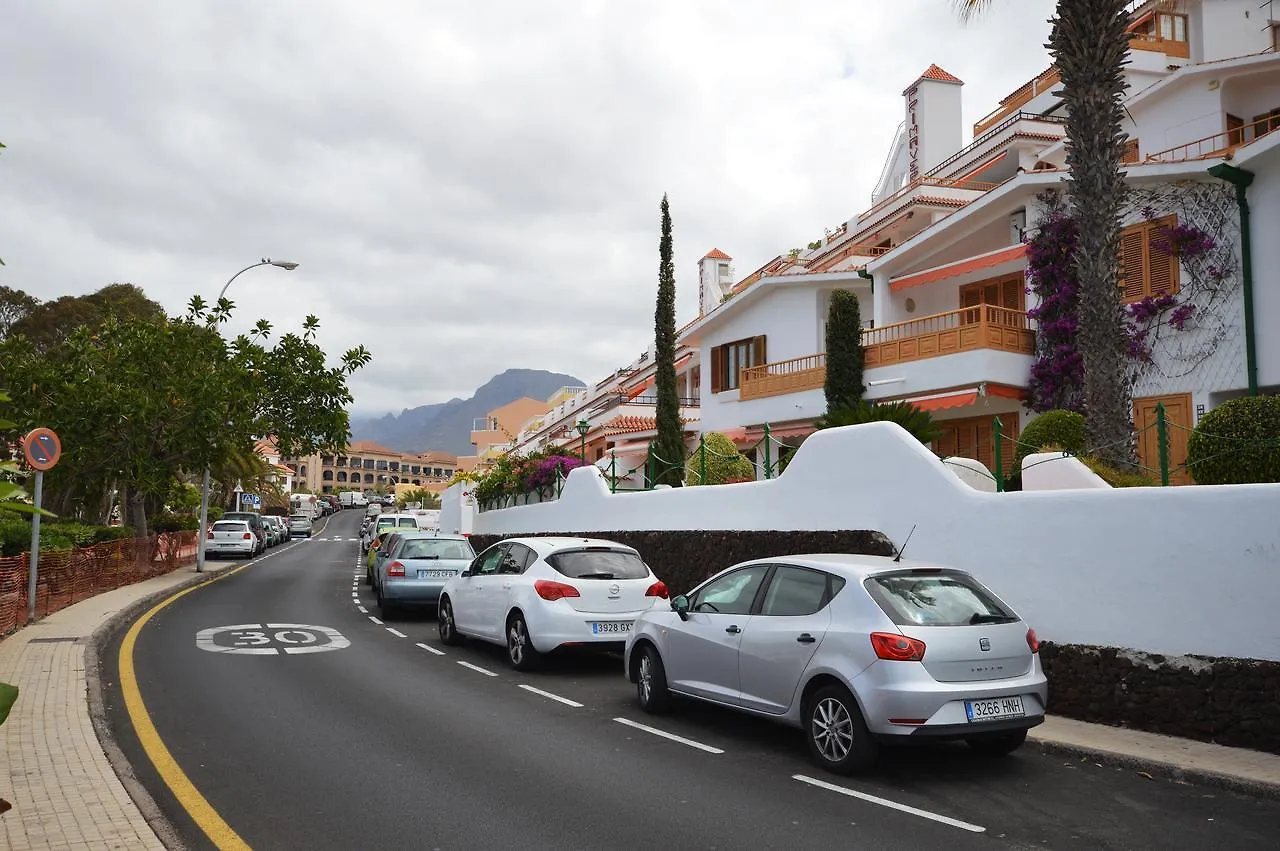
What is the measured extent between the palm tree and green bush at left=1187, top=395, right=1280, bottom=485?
204 centimetres

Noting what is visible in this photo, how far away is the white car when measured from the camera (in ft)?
38.7

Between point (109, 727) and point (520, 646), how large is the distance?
4871mm

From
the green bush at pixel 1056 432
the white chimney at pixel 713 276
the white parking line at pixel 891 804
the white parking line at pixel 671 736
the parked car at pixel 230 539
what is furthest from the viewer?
the white chimney at pixel 713 276

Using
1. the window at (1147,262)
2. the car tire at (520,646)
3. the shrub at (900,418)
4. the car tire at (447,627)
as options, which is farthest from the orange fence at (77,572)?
the window at (1147,262)

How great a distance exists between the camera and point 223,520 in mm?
39250

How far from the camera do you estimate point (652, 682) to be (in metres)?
9.50

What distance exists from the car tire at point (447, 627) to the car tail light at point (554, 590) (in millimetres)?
3069

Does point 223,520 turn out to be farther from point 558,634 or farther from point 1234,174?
point 1234,174

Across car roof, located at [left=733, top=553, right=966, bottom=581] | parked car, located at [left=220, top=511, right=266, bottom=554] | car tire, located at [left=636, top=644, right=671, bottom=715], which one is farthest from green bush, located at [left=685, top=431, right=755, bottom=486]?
parked car, located at [left=220, top=511, right=266, bottom=554]

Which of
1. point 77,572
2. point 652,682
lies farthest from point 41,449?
point 652,682

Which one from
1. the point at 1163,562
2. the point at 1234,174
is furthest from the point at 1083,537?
the point at 1234,174

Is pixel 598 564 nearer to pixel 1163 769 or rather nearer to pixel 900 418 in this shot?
pixel 1163 769

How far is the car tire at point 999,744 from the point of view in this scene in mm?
7666

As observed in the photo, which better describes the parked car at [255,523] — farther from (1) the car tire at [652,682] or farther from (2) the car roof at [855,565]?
(2) the car roof at [855,565]
